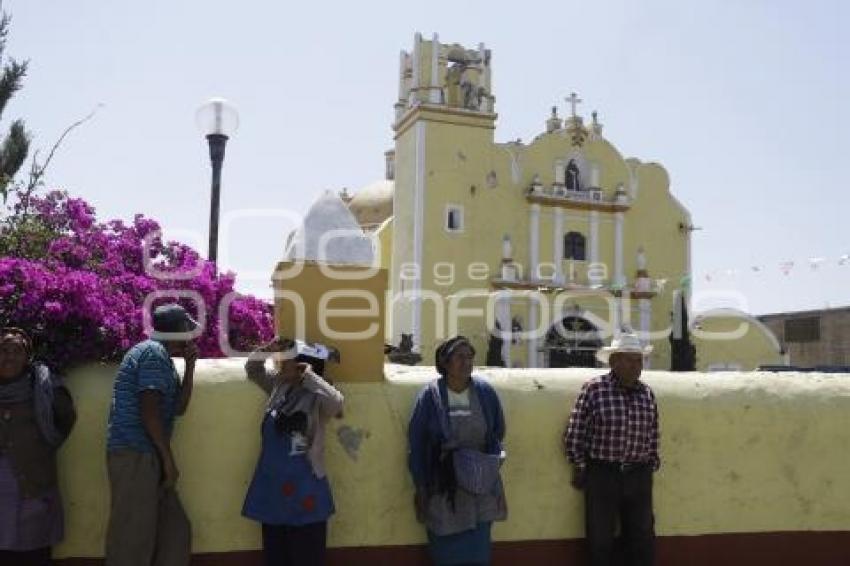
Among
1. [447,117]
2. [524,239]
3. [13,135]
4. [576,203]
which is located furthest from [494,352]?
[13,135]

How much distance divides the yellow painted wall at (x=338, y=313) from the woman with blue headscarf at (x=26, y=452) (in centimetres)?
115

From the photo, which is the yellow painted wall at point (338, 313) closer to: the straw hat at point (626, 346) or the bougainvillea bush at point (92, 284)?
the bougainvillea bush at point (92, 284)

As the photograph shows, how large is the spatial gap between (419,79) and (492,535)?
25.2 meters

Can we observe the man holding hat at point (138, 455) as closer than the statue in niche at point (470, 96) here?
Yes

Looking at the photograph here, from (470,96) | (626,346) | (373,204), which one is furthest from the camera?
(373,204)

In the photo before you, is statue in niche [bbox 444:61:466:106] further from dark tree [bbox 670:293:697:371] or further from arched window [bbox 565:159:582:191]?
dark tree [bbox 670:293:697:371]

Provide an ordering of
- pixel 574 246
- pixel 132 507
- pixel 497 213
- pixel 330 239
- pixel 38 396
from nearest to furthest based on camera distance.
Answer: pixel 132 507, pixel 38 396, pixel 330 239, pixel 497 213, pixel 574 246

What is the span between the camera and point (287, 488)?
12.6 feet

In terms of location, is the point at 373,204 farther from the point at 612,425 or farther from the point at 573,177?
the point at 612,425

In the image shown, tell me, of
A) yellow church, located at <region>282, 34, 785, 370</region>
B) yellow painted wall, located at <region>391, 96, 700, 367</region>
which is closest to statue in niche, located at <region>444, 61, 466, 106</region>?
yellow church, located at <region>282, 34, 785, 370</region>

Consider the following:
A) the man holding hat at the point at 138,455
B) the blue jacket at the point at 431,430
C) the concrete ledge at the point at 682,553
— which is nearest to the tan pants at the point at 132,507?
the man holding hat at the point at 138,455

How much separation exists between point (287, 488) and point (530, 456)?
4.42 ft

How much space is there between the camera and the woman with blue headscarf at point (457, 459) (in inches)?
155

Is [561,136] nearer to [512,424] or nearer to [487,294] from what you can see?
[487,294]
